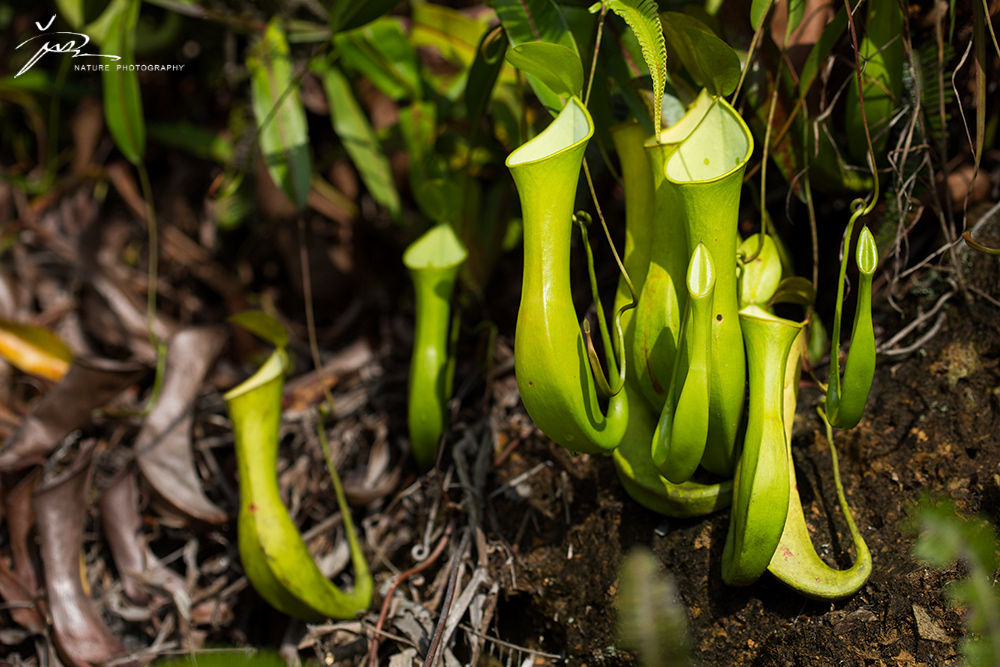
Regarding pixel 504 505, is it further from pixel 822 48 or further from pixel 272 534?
pixel 822 48

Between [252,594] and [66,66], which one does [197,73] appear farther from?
[252,594]

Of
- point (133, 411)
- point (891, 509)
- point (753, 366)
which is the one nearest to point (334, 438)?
point (133, 411)

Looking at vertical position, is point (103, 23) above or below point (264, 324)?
above

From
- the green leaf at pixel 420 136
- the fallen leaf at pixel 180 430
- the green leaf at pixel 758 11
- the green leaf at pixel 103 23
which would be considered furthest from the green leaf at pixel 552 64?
the green leaf at pixel 103 23

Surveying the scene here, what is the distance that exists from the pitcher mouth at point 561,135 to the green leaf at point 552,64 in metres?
0.02

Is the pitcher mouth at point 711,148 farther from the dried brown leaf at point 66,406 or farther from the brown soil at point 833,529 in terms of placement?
the dried brown leaf at point 66,406

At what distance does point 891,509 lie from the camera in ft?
2.52

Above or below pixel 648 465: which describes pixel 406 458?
below

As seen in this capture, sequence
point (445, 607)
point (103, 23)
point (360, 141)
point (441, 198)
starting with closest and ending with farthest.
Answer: point (445, 607) → point (441, 198) → point (360, 141) → point (103, 23)

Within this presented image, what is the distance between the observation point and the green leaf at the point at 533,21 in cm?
85

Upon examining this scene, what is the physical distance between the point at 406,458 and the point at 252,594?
329 mm

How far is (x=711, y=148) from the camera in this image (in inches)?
29.1

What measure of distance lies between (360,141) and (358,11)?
32cm

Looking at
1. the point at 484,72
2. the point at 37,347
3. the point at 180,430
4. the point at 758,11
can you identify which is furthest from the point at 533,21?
the point at 37,347
